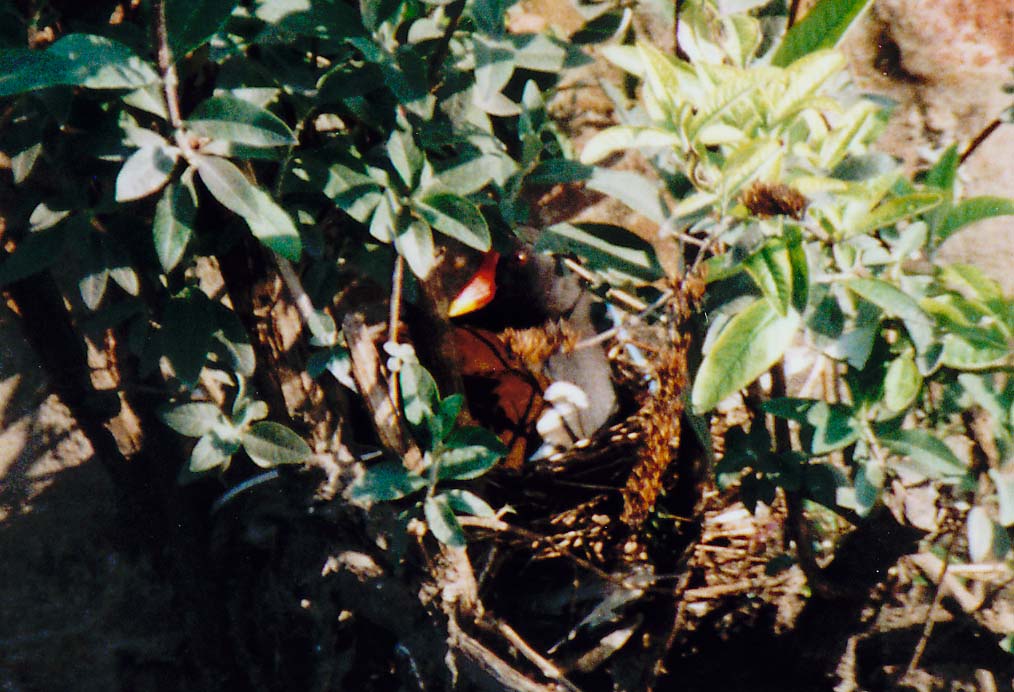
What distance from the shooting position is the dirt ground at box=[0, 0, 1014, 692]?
4.23 ft

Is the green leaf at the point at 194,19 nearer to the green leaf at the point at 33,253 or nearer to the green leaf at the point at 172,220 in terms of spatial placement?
the green leaf at the point at 172,220

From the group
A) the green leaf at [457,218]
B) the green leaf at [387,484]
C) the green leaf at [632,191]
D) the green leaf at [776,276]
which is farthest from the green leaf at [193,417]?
the green leaf at [776,276]

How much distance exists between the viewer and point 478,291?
59.7 inches

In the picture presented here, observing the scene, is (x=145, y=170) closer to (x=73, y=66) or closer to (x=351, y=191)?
(x=73, y=66)

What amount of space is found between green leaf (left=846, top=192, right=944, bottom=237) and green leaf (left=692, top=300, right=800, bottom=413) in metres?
0.12

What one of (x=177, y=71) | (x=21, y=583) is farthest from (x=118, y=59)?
(x=21, y=583)

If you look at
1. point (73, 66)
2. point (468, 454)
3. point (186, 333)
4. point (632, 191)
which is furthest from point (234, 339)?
point (632, 191)

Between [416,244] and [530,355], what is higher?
[416,244]

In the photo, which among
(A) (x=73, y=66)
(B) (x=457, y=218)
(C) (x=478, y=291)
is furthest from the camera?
(C) (x=478, y=291)

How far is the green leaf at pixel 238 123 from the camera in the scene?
83 cm

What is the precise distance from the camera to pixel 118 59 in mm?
774

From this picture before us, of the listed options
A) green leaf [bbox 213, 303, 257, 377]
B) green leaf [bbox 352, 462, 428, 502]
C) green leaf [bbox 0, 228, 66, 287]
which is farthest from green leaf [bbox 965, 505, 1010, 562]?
green leaf [bbox 0, 228, 66, 287]

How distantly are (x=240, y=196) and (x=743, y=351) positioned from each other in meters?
0.55

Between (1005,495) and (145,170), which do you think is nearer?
(145,170)
